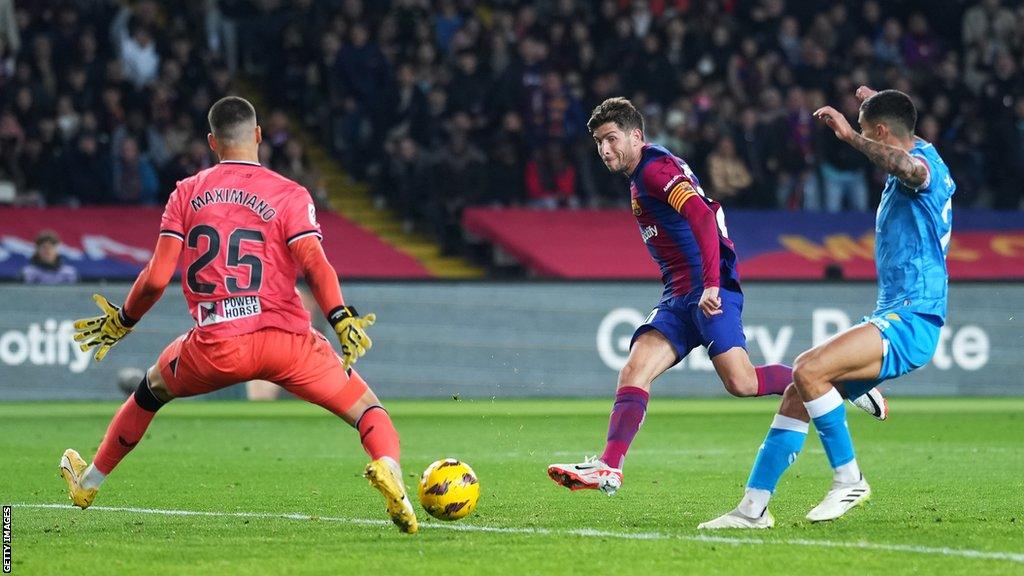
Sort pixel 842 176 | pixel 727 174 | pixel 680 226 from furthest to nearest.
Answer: pixel 842 176
pixel 727 174
pixel 680 226

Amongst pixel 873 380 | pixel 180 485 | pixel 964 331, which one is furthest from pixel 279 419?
pixel 873 380

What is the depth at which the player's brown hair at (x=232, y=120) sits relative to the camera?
790 centimetres

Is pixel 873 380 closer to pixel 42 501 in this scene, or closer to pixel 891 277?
pixel 891 277

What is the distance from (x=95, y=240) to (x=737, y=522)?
14.7 metres

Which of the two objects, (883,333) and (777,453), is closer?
(883,333)

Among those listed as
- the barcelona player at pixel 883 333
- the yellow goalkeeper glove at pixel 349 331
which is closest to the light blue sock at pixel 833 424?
the barcelona player at pixel 883 333

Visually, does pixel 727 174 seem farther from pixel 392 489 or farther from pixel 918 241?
pixel 392 489

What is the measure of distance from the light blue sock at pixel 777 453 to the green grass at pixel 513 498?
0.25 metres

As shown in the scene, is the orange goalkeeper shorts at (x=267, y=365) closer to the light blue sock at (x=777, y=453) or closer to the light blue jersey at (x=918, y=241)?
the light blue sock at (x=777, y=453)

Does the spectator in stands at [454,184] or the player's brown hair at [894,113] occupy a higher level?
the player's brown hair at [894,113]

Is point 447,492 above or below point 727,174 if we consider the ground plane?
above

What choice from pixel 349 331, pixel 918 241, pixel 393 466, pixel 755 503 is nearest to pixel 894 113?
pixel 918 241

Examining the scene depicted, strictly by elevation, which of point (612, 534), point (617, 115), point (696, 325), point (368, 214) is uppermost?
point (617, 115)

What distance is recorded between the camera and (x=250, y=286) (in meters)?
7.72
